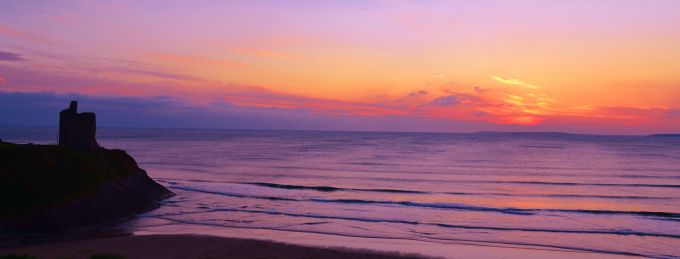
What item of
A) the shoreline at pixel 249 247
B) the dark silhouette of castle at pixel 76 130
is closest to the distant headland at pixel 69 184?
the dark silhouette of castle at pixel 76 130

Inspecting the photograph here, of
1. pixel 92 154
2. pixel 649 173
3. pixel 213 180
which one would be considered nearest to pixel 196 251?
pixel 92 154

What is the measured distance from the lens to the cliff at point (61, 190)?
65.4 feet

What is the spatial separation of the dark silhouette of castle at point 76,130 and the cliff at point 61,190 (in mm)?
977

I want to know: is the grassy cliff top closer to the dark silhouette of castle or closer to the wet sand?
the dark silhouette of castle

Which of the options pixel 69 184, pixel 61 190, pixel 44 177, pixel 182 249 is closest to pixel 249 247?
pixel 182 249

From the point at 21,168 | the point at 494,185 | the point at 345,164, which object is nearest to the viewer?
the point at 21,168

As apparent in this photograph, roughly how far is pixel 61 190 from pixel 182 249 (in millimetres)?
7329

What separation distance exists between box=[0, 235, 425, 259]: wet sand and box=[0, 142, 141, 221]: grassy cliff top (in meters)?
2.96

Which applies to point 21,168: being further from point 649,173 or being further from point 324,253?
point 649,173

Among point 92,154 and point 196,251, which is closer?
point 196,251

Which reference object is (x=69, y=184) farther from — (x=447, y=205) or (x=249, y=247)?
(x=447, y=205)

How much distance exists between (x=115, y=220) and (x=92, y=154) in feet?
16.9

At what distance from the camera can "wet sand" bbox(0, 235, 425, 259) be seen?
16484 mm

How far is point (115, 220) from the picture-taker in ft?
Answer: 74.1
